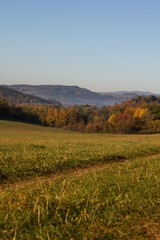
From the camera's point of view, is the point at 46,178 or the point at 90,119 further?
the point at 90,119

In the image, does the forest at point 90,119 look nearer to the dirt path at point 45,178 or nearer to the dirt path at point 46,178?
the dirt path at point 46,178

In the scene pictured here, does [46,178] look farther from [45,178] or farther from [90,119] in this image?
[90,119]

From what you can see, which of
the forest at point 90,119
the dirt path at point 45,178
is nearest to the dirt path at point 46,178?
the dirt path at point 45,178

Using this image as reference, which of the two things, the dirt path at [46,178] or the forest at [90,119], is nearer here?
the dirt path at [46,178]

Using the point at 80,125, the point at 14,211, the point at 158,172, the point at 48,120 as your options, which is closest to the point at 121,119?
the point at 80,125

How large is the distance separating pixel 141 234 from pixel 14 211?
332 cm

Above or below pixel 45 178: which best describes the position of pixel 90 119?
below

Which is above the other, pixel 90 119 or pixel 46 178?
pixel 46 178

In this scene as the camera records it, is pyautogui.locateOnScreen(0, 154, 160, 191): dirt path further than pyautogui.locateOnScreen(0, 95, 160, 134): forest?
No

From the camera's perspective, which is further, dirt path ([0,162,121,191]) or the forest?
the forest

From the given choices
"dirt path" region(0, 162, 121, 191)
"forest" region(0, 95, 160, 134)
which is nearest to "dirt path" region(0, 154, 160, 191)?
"dirt path" region(0, 162, 121, 191)

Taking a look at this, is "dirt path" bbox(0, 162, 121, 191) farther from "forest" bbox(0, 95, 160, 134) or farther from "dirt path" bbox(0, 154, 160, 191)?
"forest" bbox(0, 95, 160, 134)

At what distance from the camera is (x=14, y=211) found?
9062 mm

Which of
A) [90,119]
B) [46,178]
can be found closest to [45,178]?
[46,178]
